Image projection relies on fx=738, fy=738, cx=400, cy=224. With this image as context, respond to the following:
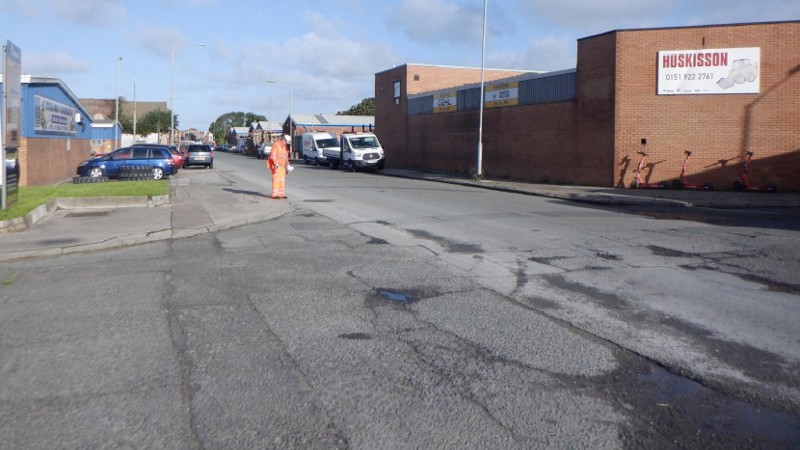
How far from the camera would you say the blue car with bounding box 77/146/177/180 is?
31.3 m

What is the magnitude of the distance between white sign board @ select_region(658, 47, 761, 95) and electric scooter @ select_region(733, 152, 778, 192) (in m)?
2.33

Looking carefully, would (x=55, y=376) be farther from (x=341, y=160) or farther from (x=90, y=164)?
(x=341, y=160)

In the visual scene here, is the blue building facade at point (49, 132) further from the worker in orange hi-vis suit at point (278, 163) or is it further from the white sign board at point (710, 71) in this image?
the white sign board at point (710, 71)

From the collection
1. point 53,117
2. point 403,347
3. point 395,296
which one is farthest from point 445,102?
point 403,347

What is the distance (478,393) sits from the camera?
504 centimetres

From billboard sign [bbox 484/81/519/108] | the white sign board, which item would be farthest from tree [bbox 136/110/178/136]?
the white sign board

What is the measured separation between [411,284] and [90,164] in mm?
26536

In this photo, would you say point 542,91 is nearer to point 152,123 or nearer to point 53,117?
point 53,117

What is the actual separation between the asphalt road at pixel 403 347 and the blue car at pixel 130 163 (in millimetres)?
21204

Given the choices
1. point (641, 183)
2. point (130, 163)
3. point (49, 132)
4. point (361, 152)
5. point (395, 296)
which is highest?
point (49, 132)

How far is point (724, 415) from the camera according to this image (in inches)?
184

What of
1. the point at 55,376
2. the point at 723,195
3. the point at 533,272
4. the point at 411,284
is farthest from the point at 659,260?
the point at 723,195

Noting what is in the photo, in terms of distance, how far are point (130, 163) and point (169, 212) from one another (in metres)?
17.2

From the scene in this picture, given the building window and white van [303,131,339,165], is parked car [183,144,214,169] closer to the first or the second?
white van [303,131,339,165]
